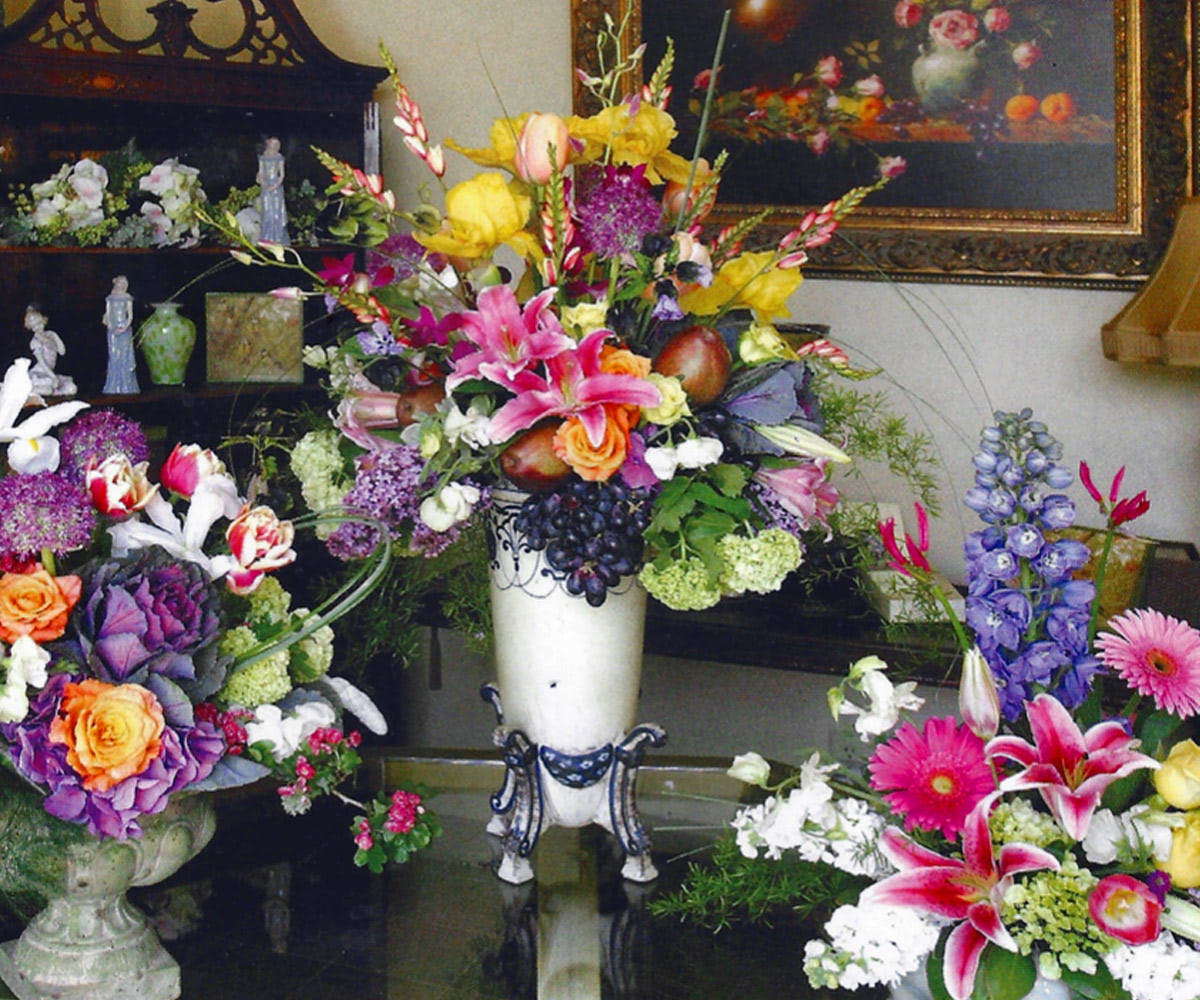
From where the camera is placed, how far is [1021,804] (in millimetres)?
990

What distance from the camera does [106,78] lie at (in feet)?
10.4

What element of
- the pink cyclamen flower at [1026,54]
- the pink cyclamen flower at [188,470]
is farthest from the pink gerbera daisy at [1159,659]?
the pink cyclamen flower at [1026,54]

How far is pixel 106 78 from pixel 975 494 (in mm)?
2624

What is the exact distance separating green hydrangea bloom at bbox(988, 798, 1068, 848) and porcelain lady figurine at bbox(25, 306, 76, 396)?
2535 mm

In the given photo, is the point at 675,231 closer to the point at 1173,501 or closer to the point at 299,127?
the point at 1173,501

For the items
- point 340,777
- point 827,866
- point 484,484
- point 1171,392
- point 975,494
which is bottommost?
point 1171,392

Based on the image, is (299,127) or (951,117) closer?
(951,117)

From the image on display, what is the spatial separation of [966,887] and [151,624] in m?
0.58

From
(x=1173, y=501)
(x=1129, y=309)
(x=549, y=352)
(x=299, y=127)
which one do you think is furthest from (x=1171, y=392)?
(x=549, y=352)

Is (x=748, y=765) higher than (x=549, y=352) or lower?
lower

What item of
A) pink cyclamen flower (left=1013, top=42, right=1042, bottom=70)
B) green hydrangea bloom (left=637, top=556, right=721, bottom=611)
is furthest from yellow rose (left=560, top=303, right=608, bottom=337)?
pink cyclamen flower (left=1013, top=42, right=1042, bottom=70)

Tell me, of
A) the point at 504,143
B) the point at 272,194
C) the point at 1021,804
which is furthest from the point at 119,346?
the point at 1021,804

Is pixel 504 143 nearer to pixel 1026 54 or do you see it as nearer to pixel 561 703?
pixel 561 703

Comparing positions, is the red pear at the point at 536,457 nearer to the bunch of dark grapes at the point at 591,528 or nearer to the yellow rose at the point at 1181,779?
the bunch of dark grapes at the point at 591,528
